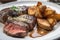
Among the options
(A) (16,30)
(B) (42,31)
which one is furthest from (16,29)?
(B) (42,31)

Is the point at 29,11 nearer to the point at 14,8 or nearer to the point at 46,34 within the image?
the point at 14,8

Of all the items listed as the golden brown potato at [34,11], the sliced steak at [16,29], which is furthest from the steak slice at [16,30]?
the golden brown potato at [34,11]

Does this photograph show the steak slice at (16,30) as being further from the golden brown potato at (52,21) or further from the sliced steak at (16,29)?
the golden brown potato at (52,21)

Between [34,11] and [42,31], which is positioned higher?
[34,11]

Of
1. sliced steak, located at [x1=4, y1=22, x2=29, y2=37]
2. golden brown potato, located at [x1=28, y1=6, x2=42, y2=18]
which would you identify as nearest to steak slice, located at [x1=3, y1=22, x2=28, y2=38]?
A: sliced steak, located at [x1=4, y1=22, x2=29, y2=37]

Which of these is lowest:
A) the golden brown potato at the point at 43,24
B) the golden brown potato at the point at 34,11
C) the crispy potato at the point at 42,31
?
the crispy potato at the point at 42,31

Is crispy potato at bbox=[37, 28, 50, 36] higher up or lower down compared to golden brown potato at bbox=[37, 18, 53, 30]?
lower down

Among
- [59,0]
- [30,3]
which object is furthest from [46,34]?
[59,0]

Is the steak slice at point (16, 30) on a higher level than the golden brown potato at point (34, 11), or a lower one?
lower

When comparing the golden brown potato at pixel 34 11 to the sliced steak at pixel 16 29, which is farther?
the golden brown potato at pixel 34 11

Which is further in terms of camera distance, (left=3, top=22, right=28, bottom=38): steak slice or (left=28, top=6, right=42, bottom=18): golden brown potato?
(left=28, top=6, right=42, bottom=18): golden brown potato

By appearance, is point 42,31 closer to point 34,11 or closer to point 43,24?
point 43,24

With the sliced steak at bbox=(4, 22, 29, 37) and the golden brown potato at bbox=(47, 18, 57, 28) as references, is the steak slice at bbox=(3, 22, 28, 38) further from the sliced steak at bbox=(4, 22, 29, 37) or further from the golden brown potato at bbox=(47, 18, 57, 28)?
the golden brown potato at bbox=(47, 18, 57, 28)
